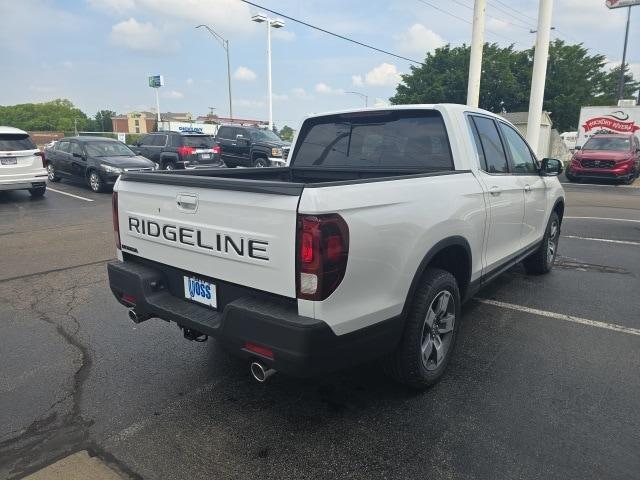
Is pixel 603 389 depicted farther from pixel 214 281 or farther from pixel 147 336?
pixel 147 336

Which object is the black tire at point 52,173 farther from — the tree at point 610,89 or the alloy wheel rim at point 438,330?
the tree at point 610,89

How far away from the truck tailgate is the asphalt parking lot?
0.91 meters

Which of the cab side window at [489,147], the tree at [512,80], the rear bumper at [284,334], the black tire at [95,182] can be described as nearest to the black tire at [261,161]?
the black tire at [95,182]

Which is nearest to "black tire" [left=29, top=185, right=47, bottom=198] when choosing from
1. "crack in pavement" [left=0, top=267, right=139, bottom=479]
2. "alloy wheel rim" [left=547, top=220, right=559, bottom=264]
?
"crack in pavement" [left=0, top=267, right=139, bottom=479]

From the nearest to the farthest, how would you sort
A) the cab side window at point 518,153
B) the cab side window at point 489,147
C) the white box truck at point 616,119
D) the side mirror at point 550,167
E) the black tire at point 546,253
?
1. the cab side window at point 489,147
2. the cab side window at point 518,153
3. the side mirror at point 550,167
4. the black tire at point 546,253
5. the white box truck at point 616,119

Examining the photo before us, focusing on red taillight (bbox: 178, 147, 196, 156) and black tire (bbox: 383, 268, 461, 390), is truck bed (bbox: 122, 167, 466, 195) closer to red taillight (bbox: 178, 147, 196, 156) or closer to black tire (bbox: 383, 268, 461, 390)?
black tire (bbox: 383, 268, 461, 390)

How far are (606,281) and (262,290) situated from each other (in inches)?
197

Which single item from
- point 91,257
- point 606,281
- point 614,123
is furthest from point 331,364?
point 614,123

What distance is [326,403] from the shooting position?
305 cm

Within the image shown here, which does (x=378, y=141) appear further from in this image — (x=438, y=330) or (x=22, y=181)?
(x=22, y=181)

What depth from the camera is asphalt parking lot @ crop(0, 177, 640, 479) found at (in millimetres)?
2479

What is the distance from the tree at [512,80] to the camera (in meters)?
38.7

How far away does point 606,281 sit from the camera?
5.70 meters

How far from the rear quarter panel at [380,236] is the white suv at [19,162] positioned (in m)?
11.7
